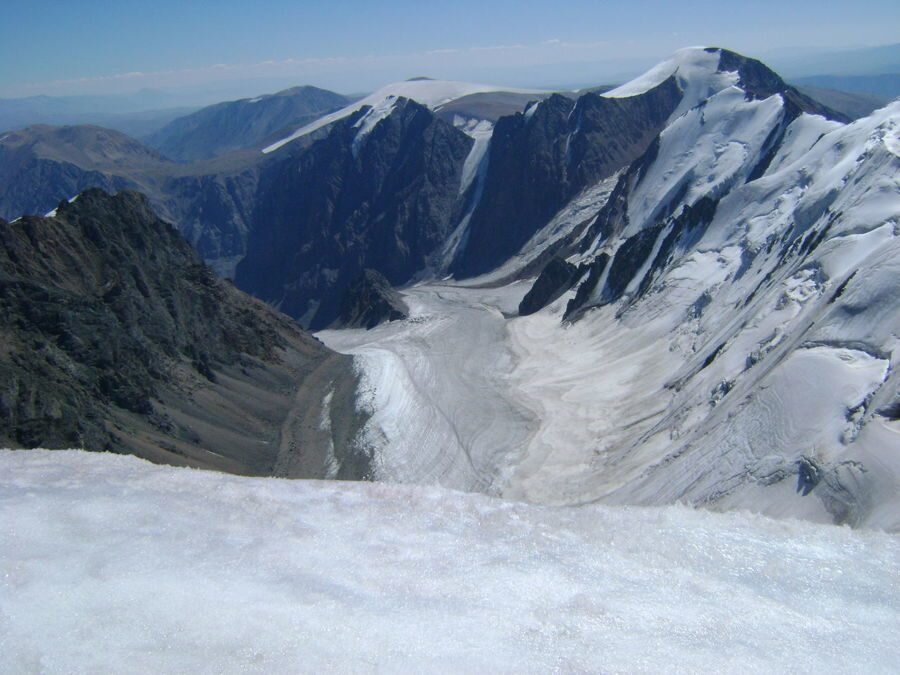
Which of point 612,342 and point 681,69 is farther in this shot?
point 681,69

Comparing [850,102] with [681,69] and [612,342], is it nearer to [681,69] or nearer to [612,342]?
[681,69]

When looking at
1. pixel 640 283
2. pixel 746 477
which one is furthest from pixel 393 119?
pixel 746 477

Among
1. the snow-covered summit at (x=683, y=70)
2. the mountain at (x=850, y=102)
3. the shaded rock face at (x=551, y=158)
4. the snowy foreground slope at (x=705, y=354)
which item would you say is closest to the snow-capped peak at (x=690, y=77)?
the snow-covered summit at (x=683, y=70)

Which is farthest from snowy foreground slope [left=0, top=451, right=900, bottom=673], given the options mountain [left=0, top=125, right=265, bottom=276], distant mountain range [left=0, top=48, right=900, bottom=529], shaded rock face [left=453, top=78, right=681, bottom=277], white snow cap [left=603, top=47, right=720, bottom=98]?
mountain [left=0, top=125, right=265, bottom=276]

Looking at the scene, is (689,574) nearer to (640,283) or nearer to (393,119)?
(640,283)

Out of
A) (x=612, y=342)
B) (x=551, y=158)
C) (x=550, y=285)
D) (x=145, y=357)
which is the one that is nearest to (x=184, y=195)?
(x=551, y=158)

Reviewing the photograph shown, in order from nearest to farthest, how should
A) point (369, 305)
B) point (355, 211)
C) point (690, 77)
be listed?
1. point (369, 305)
2. point (690, 77)
3. point (355, 211)

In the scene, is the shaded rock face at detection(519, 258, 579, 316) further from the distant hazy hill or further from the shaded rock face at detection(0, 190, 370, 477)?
the distant hazy hill
